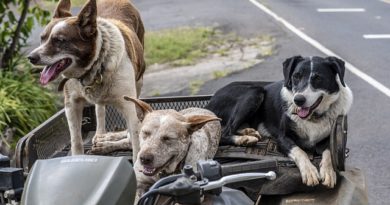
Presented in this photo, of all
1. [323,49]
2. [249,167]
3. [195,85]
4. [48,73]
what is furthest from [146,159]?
[323,49]

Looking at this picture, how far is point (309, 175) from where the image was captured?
136 inches

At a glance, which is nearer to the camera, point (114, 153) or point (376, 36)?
point (114, 153)

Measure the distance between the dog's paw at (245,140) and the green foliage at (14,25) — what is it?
4.42 metres

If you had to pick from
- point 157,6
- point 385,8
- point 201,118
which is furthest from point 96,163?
point 157,6

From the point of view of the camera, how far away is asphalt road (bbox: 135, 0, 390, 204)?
704 centimetres

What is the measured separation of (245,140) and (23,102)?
4599 mm

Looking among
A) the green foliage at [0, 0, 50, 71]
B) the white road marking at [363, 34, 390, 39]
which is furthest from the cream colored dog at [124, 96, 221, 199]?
the white road marking at [363, 34, 390, 39]

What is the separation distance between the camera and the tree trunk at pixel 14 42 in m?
7.95

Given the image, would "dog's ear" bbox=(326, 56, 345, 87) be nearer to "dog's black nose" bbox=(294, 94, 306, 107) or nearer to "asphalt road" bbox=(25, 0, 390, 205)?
"dog's black nose" bbox=(294, 94, 306, 107)

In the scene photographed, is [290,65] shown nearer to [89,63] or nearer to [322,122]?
[322,122]

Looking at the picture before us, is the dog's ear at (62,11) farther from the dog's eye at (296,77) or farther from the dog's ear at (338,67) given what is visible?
the dog's ear at (338,67)

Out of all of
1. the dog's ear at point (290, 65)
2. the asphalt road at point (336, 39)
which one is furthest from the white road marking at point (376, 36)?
the dog's ear at point (290, 65)

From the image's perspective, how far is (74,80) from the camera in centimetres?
400

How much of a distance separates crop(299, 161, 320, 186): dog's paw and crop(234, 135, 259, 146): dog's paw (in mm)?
450
